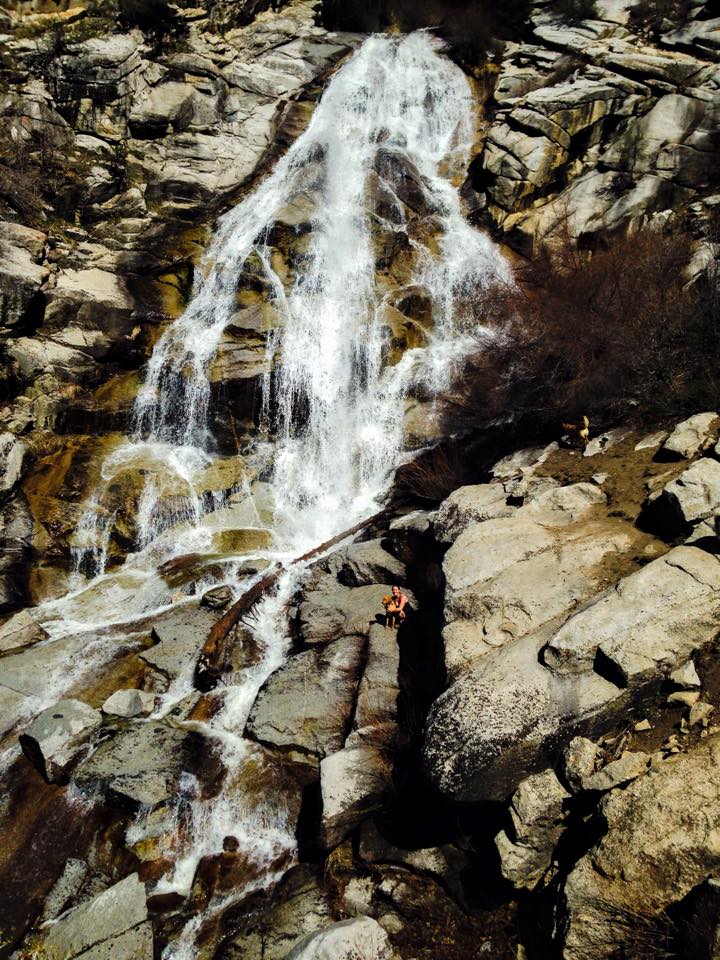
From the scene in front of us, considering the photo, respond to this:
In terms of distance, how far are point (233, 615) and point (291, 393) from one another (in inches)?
329

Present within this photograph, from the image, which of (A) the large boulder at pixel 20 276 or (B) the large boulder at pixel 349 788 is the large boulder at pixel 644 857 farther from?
(A) the large boulder at pixel 20 276

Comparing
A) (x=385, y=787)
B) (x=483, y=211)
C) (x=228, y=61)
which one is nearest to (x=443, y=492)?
(x=385, y=787)

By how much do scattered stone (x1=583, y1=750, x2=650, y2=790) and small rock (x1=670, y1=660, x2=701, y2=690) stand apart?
33.9 inches

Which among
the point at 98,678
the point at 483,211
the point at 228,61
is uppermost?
the point at 228,61

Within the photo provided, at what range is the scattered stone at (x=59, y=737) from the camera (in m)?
9.57

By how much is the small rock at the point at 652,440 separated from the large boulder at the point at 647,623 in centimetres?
397

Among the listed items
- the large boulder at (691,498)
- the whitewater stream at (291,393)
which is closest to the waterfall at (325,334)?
the whitewater stream at (291,393)

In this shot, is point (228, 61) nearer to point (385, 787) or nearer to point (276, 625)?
point (276, 625)

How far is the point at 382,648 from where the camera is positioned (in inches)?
415

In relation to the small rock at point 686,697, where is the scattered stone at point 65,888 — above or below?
below

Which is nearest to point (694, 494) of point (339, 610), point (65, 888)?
point (339, 610)

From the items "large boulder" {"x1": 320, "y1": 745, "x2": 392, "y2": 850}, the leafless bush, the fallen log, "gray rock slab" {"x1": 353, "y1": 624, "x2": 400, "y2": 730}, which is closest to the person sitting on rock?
"gray rock slab" {"x1": 353, "y1": 624, "x2": 400, "y2": 730}

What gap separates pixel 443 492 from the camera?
49.5 feet

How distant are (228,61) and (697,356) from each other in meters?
27.1
